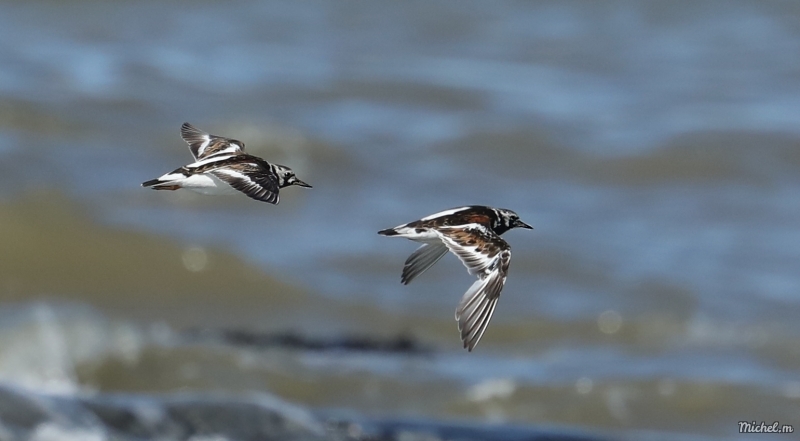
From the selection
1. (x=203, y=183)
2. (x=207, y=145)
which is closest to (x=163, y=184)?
(x=203, y=183)

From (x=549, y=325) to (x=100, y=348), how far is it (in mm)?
3812

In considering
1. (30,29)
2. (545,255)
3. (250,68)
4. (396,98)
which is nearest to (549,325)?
(545,255)

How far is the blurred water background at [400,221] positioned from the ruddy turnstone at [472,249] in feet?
8.66

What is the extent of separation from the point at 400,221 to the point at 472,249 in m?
8.46

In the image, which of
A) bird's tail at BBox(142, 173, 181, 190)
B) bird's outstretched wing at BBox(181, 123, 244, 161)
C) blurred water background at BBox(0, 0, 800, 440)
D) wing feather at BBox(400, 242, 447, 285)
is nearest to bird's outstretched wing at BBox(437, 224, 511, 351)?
wing feather at BBox(400, 242, 447, 285)

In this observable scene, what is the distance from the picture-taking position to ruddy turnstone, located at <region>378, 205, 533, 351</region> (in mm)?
3820

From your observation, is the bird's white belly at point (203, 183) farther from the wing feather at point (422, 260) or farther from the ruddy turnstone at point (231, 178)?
the wing feather at point (422, 260)

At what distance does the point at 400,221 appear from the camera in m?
12.5

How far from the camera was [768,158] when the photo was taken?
15.2 m

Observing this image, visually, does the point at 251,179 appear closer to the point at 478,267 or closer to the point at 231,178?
the point at 231,178

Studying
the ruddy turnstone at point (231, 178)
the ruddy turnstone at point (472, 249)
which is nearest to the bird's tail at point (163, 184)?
the ruddy turnstone at point (231, 178)

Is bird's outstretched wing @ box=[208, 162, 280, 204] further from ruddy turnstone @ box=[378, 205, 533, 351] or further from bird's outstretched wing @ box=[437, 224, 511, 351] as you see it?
bird's outstretched wing @ box=[437, 224, 511, 351]

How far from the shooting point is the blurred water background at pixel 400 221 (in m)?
8.55

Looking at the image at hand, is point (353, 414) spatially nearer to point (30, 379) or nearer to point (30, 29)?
point (30, 379)
